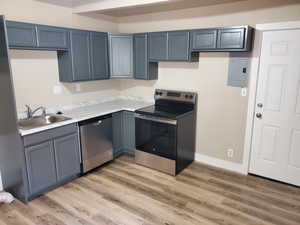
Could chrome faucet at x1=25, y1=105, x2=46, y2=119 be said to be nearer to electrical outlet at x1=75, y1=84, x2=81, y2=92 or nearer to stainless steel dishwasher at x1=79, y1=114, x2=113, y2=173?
stainless steel dishwasher at x1=79, y1=114, x2=113, y2=173

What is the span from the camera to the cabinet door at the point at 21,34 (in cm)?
259

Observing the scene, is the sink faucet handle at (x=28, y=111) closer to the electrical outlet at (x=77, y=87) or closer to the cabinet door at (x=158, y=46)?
the electrical outlet at (x=77, y=87)

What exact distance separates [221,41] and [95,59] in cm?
198

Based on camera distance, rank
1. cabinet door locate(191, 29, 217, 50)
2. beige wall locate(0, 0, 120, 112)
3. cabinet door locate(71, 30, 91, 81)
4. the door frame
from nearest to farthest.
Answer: the door frame < beige wall locate(0, 0, 120, 112) < cabinet door locate(191, 29, 217, 50) < cabinet door locate(71, 30, 91, 81)

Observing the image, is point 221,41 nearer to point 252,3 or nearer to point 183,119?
point 252,3

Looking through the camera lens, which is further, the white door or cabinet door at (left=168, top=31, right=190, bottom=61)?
cabinet door at (left=168, top=31, right=190, bottom=61)

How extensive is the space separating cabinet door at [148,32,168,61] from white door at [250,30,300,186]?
138 cm

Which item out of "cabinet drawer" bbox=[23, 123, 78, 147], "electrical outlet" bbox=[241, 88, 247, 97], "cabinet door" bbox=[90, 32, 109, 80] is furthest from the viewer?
"cabinet door" bbox=[90, 32, 109, 80]

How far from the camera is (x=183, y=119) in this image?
3369mm

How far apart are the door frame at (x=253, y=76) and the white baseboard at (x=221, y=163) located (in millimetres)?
46

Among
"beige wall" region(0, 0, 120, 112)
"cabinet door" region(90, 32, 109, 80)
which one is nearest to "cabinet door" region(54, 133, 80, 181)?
"beige wall" region(0, 0, 120, 112)

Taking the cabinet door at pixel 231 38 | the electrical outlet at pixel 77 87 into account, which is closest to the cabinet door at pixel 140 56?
the electrical outlet at pixel 77 87

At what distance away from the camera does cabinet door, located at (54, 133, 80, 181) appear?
295 cm

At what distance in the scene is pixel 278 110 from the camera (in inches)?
121
